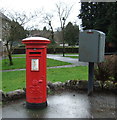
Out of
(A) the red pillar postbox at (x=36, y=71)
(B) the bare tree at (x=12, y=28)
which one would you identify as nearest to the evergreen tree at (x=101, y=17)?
(B) the bare tree at (x=12, y=28)

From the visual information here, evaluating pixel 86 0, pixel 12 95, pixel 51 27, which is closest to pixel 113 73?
pixel 12 95

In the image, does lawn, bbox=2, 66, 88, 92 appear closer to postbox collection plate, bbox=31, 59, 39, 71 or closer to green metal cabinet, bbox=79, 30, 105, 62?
postbox collection plate, bbox=31, 59, 39, 71

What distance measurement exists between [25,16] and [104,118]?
14.2m

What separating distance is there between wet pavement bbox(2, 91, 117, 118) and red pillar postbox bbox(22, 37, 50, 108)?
9.4 inches

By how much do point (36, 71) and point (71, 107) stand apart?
→ 120 cm

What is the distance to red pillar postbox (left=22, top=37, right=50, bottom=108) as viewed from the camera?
3.89 meters

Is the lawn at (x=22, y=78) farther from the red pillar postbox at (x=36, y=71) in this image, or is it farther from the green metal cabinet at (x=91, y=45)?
the green metal cabinet at (x=91, y=45)

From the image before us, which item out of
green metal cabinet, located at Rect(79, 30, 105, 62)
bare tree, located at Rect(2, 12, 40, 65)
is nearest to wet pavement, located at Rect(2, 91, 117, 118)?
green metal cabinet, located at Rect(79, 30, 105, 62)

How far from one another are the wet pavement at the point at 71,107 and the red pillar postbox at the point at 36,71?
24cm

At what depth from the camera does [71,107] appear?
4098 mm

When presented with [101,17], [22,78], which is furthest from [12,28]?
[101,17]

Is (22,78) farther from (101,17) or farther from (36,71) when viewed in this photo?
(101,17)

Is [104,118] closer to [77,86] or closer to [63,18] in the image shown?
[77,86]

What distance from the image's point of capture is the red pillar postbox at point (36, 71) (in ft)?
12.8
